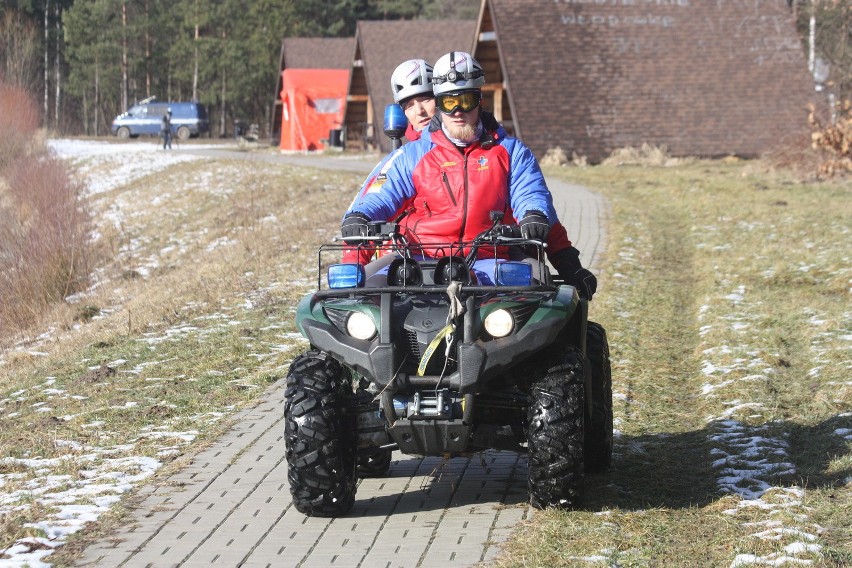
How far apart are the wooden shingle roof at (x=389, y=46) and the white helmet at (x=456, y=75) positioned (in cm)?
3605

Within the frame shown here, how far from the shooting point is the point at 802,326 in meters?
11.5

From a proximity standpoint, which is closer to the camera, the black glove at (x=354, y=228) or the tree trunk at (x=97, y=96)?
the black glove at (x=354, y=228)

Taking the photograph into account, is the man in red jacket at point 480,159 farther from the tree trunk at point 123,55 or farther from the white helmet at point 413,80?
the tree trunk at point 123,55

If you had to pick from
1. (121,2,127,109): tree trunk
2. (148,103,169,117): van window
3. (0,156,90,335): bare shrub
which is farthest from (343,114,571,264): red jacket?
(121,2,127,109): tree trunk

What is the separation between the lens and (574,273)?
6.97 m

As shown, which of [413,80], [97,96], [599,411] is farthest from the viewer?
[97,96]

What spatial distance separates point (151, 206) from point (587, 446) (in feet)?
76.7

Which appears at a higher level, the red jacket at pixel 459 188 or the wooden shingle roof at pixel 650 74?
the wooden shingle roof at pixel 650 74

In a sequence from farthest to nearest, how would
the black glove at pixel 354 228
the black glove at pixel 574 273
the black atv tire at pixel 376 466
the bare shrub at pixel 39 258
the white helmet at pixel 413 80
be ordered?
1. the bare shrub at pixel 39 258
2. the white helmet at pixel 413 80
3. the black atv tire at pixel 376 466
4. the black glove at pixel 574 273
5. the black glove at pixel 354 228

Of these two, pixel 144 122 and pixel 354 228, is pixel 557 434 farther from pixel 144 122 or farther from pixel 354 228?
pixel 144 122

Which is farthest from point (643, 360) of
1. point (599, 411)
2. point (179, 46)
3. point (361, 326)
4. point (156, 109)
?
point (179, 46)

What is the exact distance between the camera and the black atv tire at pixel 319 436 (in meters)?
5.98

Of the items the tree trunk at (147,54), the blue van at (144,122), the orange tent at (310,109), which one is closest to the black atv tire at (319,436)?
the orange tent at (310,109)

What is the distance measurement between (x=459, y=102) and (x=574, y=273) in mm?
1080
